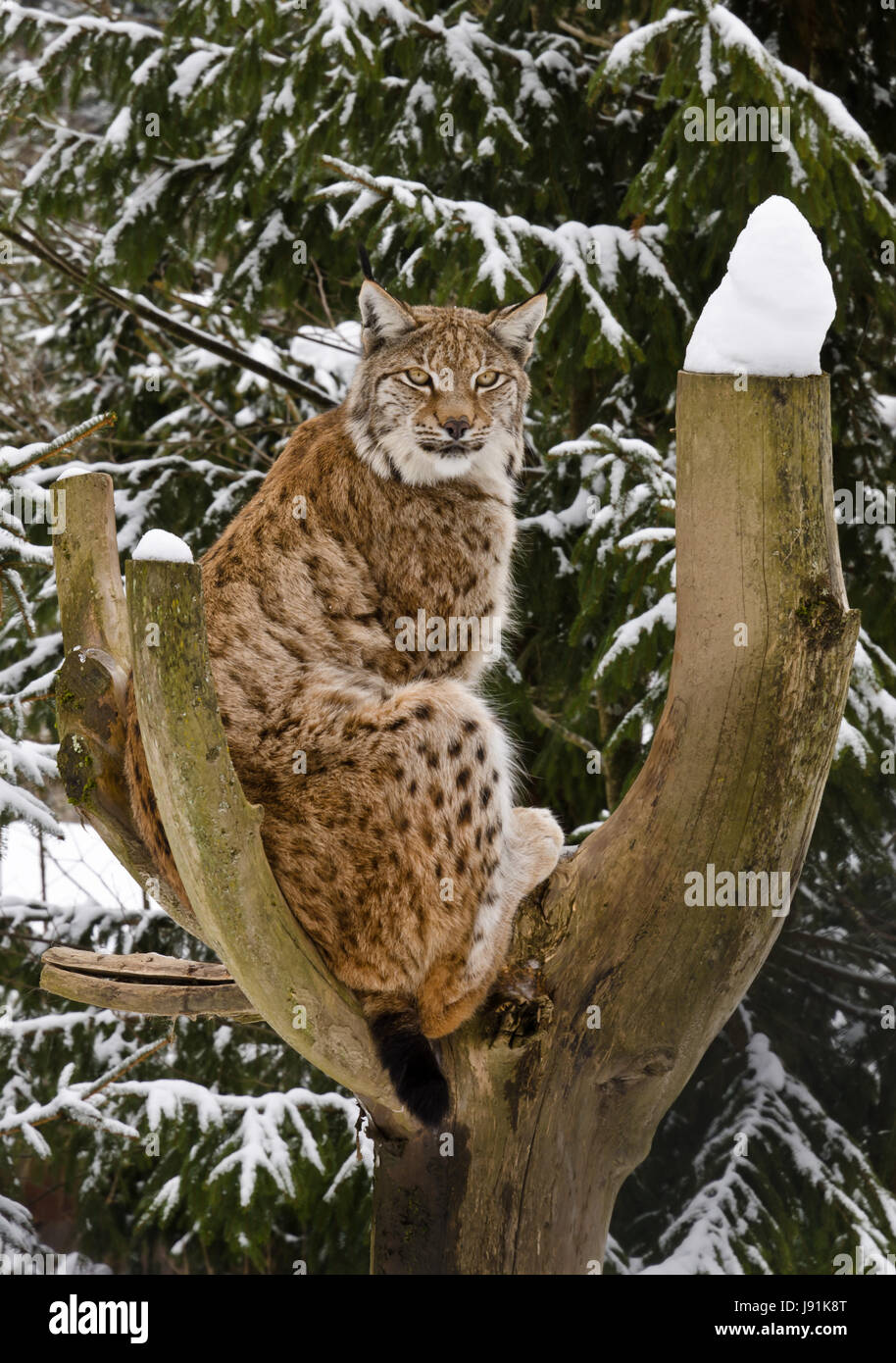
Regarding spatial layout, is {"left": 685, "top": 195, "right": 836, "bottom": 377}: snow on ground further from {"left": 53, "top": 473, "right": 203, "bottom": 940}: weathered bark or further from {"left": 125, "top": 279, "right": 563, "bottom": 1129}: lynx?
{"left": 53, "top": 473, "right": 203, "bottom": 940}: weathered bark

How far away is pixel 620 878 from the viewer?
13.5 ft

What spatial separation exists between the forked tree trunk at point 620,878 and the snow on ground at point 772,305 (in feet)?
0.21

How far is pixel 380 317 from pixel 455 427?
591 millimetres

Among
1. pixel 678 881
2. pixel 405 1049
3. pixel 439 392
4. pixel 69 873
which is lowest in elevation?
Result: pixel 405 1049

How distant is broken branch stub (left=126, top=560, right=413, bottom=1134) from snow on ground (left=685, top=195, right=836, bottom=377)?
1.55m

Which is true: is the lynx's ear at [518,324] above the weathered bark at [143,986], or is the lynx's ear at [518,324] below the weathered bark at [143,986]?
above

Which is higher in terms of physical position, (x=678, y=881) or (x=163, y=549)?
(x=163, y=549)

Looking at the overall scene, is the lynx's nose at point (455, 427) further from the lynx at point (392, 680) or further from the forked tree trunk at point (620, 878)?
the forked tree trunk at point (620, 878)

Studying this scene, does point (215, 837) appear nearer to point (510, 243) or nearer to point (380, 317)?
point (380, 317)

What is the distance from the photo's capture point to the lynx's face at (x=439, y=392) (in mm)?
4703

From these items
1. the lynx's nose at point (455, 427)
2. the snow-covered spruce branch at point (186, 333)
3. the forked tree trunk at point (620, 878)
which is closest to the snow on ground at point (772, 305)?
the forked tree trunk at point (620, 878)

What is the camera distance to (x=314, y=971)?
12.7 ft

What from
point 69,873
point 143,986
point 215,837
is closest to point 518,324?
point 215,837

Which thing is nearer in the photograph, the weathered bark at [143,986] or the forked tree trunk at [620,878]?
the forked tree trunk at [620,878]
